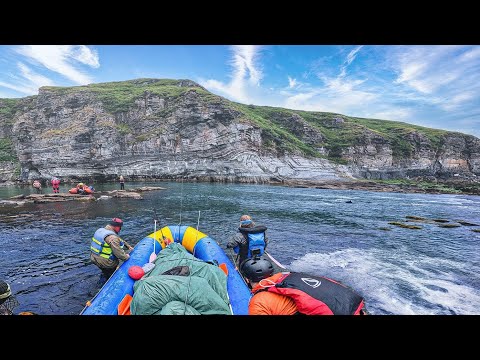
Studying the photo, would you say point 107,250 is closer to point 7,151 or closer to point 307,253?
point 307,253

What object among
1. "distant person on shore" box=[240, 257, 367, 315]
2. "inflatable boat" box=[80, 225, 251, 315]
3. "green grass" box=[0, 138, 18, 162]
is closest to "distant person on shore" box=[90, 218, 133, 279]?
"inflatable boat" box=[80, 225, 251, 315]

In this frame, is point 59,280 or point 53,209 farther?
point 53,209

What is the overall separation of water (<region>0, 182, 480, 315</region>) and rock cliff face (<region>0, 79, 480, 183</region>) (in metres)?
39.6

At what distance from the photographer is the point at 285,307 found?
170 inches

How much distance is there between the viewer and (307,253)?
12070mm

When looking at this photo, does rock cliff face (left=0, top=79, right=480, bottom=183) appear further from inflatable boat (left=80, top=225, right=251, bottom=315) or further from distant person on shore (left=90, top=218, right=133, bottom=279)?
distant person on shore (left=90, top=218, right=133, bottom=279)

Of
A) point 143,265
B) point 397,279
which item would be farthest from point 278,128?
point 143,265

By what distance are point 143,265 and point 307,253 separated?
759 centimetres

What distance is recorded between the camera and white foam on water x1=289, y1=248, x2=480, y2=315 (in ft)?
24.7

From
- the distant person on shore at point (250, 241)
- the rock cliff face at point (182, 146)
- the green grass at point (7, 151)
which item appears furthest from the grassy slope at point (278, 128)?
the distant person on shore at point (250, 241)
